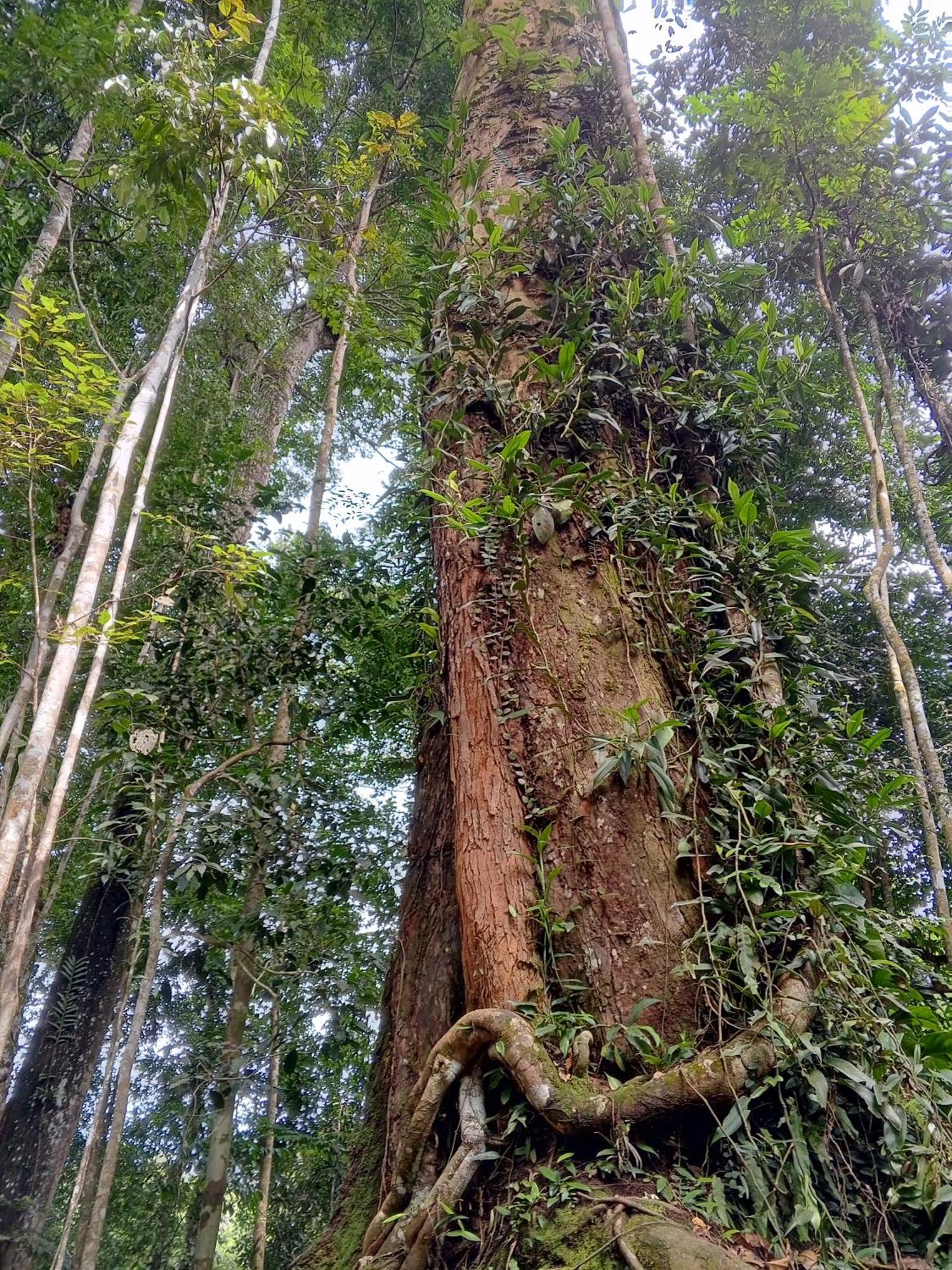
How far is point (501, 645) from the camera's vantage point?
2154mm

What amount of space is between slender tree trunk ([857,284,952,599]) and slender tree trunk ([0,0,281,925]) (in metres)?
3.51

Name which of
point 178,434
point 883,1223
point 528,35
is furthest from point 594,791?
point 178,434

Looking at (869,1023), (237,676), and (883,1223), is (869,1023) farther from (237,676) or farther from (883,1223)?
(237,676)

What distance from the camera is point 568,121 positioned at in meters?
3.34

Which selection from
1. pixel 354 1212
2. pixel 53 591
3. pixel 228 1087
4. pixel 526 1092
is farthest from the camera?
pixel 53 591

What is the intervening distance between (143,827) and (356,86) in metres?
6.94

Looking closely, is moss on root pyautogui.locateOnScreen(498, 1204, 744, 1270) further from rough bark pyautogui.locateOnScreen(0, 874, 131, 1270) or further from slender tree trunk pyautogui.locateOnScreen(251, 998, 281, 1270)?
rough bark pyautogui.locateOnScreen(0, 874, 131, 1270)

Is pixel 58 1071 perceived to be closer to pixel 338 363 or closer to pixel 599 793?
pixel 599 793

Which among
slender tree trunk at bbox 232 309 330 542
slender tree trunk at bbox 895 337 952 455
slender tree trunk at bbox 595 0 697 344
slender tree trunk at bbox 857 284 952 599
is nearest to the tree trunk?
slender tree trunk at bbox 595 0 697 344

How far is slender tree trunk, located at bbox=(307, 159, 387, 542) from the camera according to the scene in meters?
4.05

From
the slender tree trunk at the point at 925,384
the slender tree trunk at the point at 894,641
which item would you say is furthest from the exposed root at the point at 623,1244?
the slender tree trunk at the point at 925,384

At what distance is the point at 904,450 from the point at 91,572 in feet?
13.4

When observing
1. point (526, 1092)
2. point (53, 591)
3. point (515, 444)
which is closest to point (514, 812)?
point (526, 1092)

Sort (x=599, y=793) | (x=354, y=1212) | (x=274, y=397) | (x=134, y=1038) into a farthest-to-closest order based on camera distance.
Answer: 1. (x=274, y=397)
2. (x=134, y=1038)
3. (x=354, y=1212)
4. (x=599, y=793)
